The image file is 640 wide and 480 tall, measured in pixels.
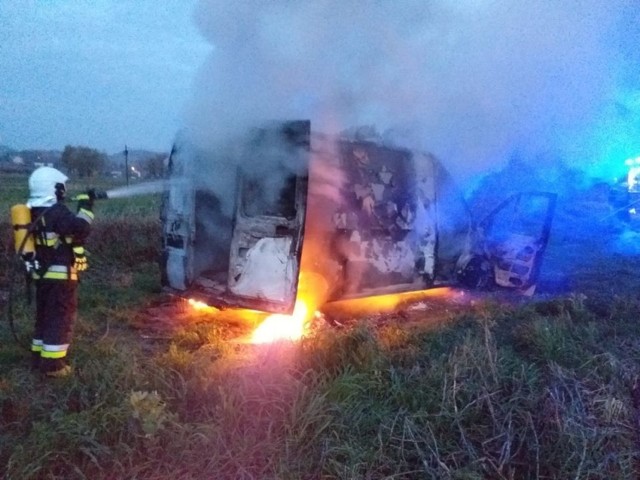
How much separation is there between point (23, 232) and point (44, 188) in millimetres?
399

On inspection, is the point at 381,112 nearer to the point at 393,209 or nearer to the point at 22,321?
the point at 393,209

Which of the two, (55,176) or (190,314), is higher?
(55,176)

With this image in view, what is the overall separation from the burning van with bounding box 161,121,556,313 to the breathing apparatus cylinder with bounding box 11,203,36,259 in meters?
1.60

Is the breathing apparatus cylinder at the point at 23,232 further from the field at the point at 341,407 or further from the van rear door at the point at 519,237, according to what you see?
the van rear door at the point at 519,237

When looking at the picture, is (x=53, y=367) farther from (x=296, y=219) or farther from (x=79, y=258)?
(x=296, y=219)

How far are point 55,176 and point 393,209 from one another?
11.6ft

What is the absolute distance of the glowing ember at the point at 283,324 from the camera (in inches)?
207

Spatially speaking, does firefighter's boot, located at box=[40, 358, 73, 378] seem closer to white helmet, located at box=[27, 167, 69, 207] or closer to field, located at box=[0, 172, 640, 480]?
field, located at box=[0, 172, 640, 480]

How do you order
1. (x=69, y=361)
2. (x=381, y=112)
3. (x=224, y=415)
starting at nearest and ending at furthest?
(x=224, y=415), (x=69, y=361), (x=381, y=112)

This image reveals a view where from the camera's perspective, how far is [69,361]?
4.29m

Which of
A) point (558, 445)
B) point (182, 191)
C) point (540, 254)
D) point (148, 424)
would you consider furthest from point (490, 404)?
point (540, 254)

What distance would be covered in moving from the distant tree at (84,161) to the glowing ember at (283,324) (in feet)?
88.8

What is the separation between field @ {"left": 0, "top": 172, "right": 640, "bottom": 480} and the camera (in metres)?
2.93

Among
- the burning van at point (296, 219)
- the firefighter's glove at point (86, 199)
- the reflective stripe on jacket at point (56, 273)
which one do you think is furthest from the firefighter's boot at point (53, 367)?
the burning van at point (296, 219)
